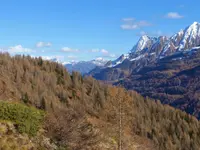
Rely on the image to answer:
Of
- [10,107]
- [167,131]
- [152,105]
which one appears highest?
[10,107]

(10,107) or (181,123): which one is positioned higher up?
(10,107)

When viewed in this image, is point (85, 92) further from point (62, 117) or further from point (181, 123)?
point (62, 117)

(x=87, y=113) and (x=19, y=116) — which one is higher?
(x=19, y=116)

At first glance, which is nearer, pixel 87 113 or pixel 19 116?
pixel 19 116

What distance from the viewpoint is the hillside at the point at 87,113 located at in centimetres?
3266

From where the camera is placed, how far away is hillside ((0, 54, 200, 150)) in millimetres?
32656

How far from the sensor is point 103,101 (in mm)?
80750

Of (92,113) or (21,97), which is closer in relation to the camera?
(21,97)

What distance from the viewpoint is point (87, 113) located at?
67.2m

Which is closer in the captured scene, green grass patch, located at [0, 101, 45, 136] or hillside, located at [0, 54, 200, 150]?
green grass patch, located at [0, 101, 45, 136]

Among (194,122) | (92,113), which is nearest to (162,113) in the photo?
(194,122)

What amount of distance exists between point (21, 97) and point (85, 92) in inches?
1141

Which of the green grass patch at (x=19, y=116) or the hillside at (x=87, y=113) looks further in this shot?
the hillside at (x=87, y=113)

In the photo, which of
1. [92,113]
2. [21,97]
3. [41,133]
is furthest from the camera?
[92,113]
